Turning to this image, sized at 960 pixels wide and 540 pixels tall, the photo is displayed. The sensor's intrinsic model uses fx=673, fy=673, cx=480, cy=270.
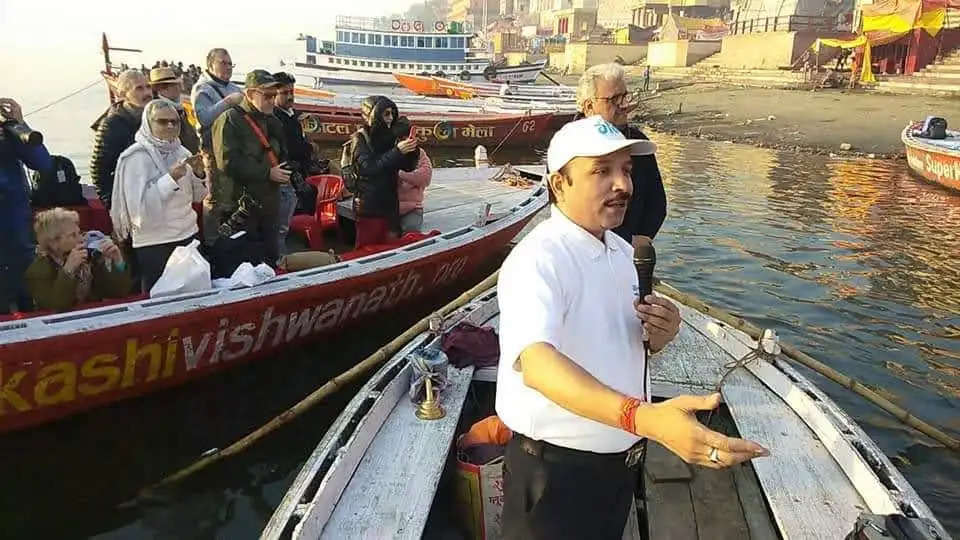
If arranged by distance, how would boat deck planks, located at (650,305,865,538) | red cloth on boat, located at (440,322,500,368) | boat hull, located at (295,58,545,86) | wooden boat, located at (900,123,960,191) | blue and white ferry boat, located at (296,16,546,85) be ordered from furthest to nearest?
blue and white ferry boat, located at (296,16,546,85), boat hull, located at (295,58,545,86), wooden boat, located at (900,123,960,191), red cloth on boat, located at (440,322,500,368), boat deck planks, located at (650,305,865,538)

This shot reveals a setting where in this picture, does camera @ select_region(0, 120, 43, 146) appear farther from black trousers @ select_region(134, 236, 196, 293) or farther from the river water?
the river water

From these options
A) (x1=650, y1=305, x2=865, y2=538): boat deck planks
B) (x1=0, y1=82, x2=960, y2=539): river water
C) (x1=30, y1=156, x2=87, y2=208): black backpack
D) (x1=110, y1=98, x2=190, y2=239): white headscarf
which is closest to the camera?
(x1=650, y1=305, x2=865, y2=538): boat deck planks

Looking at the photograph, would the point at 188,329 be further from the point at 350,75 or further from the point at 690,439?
the point at 350,75

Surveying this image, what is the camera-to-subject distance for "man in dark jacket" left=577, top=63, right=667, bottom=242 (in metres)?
3.85

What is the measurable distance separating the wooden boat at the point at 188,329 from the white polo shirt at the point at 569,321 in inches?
155

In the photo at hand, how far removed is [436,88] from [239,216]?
90.5 ft

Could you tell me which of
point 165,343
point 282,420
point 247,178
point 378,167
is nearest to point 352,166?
point 378,167

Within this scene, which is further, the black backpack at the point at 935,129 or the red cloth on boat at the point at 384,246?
the black backpack at the point at 935,129

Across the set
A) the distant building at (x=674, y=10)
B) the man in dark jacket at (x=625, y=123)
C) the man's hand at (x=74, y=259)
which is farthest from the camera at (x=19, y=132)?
the distant building at (x=674, y=10)

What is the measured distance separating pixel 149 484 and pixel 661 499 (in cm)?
374

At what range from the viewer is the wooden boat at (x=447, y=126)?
2128 cm

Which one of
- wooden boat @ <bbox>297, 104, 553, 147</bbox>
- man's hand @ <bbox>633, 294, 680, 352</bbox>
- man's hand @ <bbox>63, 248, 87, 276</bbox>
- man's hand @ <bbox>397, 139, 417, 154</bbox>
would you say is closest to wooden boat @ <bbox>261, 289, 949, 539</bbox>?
man's hand @ <bbox>633, 294, 680, 352</bbox>

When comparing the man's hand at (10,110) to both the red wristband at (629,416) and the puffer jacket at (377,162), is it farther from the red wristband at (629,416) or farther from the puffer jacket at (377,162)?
the red wristband at (629,416)

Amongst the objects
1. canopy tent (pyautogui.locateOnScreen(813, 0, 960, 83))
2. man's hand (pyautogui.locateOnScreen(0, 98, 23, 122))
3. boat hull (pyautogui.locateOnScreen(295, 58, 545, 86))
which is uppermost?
canopy tent (pyautogui.locateOnScreen(813, 0, 960, 83))
